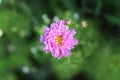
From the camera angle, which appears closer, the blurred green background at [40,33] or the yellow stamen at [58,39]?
the yellow stamen at [58,39]

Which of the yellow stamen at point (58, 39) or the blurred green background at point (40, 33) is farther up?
the blurred green background at point (40, 33)

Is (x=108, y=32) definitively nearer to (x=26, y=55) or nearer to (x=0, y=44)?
(x=26, y=55)

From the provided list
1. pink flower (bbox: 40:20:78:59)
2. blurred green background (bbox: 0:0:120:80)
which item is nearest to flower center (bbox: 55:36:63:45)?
pink flower (bbox: 40:20:78:59)

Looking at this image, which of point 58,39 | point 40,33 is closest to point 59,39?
point 58,39

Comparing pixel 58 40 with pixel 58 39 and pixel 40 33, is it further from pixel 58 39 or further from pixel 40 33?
pixel 40 33

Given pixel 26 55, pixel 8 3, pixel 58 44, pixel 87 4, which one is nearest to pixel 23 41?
pixel 26 55

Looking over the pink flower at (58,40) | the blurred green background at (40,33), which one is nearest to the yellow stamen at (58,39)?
the pink flower at (58,40)

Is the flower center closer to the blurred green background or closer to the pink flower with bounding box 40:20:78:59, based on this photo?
the pink flower with bounding box 40:20:78:59

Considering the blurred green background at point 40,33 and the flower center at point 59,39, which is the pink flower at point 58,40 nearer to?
the flower center at point 59,39
